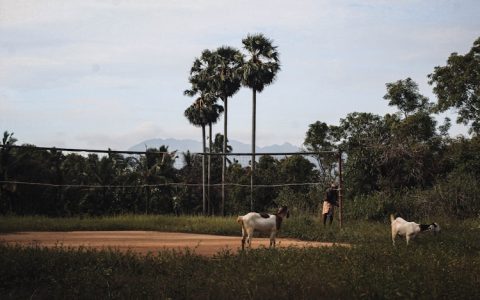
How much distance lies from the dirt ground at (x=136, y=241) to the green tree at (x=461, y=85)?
75.4 feet

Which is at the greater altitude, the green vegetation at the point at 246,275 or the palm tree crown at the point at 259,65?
the palm tree crown at the point at 259,65

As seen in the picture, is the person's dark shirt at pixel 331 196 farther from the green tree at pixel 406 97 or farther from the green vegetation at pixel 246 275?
the green tree at pixel 406 97

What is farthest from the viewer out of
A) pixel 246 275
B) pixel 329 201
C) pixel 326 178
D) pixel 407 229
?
pixel 326 178

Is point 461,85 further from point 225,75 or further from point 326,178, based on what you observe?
point 225,75

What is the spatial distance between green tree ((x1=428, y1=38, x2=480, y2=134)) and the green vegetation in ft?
82.5

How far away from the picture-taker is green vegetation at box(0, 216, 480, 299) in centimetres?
675

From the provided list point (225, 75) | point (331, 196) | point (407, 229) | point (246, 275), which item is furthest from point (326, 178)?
point (225, 75)

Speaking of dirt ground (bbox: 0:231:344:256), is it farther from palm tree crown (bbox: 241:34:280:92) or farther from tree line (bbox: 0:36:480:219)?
palm tree crown (bbox: 241:34:280:92)

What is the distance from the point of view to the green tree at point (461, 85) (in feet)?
108

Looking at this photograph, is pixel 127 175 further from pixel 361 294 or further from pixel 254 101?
pixel 254 101

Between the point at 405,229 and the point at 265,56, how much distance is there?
35823 millimetres

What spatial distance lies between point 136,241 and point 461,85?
26.8 meters

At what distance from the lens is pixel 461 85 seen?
33125 millimetres

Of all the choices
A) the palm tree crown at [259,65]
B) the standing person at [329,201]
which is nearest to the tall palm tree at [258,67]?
the palm tree crown at [259,65]
